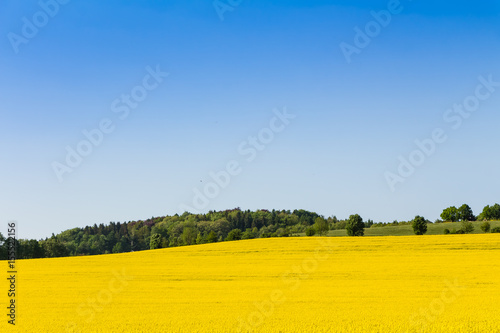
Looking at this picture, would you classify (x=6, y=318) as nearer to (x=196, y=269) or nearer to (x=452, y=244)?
(x=196, y=269)

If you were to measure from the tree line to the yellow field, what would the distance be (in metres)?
47.4

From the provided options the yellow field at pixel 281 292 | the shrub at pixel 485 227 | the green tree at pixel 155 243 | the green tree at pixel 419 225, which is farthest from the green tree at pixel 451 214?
the green tree at pixel 155 243

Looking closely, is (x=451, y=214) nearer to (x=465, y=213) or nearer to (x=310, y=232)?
(x=465, y=213)

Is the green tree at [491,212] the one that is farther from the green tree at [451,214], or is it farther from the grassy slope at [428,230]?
the grassy slope at [428,230]

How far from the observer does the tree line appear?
97312mm

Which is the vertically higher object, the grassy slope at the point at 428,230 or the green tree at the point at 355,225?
the green tree at the point at 355,225

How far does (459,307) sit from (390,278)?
13.5 metres

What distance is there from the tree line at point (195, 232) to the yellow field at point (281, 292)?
4737 cm

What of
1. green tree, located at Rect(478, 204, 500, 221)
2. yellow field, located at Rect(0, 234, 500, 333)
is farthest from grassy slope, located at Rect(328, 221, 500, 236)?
yellow field, located at Rect(0, 234, 500, 333)

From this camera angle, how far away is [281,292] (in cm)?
2595

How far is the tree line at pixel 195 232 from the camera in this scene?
319 feet

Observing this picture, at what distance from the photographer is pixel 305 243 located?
59156 mm

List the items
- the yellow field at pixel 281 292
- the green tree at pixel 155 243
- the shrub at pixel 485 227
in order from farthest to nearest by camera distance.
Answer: the green tree at pixel 155 243
the shrub at pixel 485 227
the yellow field at pixel 281 292

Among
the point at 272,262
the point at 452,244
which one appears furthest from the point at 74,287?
the point at 452,244
